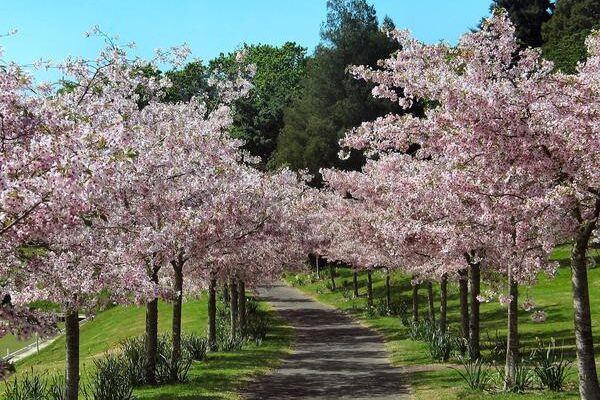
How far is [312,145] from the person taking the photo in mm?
65500

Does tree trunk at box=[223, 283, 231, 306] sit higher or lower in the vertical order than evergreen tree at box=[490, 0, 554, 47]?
lower

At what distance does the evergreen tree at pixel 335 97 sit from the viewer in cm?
6612

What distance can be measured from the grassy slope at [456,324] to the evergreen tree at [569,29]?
52.3ft

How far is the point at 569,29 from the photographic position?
60.4 metres

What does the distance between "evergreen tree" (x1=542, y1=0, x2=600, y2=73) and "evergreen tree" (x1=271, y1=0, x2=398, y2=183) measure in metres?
17.0

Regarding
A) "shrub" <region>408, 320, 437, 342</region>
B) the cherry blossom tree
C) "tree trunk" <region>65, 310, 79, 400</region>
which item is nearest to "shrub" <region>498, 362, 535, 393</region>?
the cherry blossom tree

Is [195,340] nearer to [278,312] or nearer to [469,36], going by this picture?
[469,36]

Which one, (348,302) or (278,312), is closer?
(278,312)

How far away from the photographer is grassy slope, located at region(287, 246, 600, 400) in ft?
54.5

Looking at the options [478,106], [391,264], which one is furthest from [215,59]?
[478,106]

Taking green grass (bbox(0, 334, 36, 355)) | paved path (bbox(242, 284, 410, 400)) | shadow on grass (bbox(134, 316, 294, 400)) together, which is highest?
shadow on grass (bbox(134, 316, 294, 400))

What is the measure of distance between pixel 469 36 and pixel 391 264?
1614 centimetres

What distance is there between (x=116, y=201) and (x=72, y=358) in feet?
11.9

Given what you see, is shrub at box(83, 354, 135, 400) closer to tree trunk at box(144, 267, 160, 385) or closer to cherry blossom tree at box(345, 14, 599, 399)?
tree trunk at box(144, 267, 160, 385)
